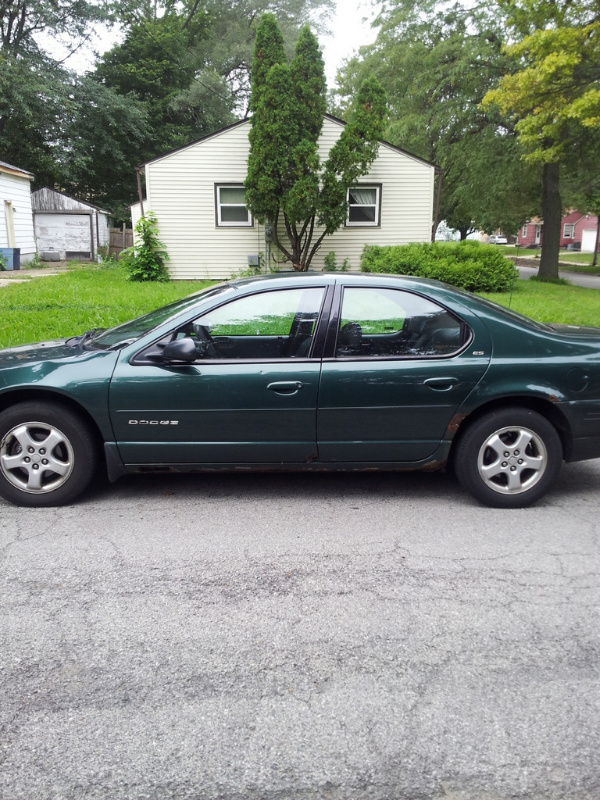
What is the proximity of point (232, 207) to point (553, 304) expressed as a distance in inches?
372

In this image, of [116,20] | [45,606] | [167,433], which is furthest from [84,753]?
[116,20]

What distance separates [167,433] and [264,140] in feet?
44.4

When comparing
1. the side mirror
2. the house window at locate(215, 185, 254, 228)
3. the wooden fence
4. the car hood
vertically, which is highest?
the house window at locate(215, 185, 254, 228)

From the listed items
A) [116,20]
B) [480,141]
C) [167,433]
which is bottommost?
[167,433]

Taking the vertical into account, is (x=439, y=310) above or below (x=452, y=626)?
above

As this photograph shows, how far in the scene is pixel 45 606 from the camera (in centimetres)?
309

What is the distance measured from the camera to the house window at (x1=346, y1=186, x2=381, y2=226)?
18719 mm

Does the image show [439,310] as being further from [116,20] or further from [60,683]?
[116,20]

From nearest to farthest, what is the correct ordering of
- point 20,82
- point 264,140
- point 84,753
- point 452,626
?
point 84,753 < point 452,626 < point 264,140 < point 20,82

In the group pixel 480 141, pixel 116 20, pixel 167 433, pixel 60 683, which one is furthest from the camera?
pixel 116 20

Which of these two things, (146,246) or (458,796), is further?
(146,246)

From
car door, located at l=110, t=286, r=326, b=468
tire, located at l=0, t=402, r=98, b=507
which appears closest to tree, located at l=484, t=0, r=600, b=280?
car door, located at l=110, t=286, r=326, b=468

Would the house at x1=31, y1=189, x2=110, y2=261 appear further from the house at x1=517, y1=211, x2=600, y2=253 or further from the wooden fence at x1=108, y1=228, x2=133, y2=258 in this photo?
the house at x1=517, y1=211, x2=600, y2=253

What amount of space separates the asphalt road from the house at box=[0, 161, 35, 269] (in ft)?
67.7
